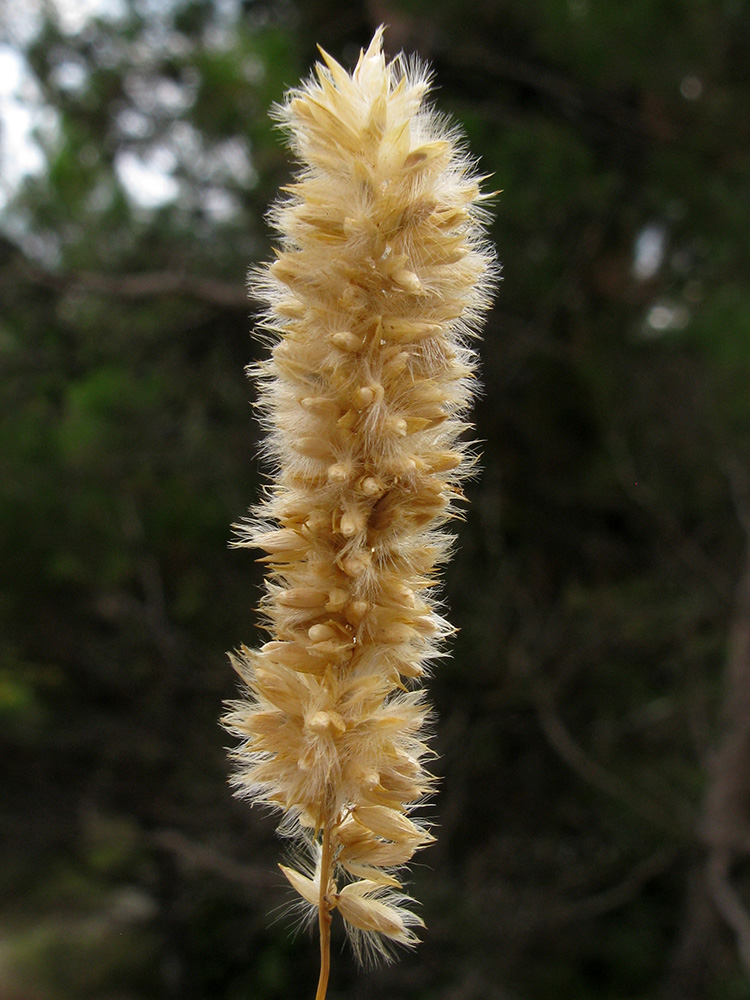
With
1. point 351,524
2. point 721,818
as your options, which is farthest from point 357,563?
point 721,818

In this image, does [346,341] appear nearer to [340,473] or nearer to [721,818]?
[340,473]

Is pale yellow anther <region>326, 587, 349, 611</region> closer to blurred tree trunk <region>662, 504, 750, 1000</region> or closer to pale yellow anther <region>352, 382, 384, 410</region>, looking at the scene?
pale yellow anther <region>352, 382, 384, 410</region>

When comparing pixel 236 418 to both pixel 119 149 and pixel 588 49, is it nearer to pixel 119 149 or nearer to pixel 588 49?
pixel 119 149

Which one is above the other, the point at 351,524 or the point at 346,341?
the point at 346,341

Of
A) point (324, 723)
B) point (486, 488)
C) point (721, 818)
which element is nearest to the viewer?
point (324, 723)

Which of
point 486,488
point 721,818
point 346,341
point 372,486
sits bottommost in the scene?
point 721,818

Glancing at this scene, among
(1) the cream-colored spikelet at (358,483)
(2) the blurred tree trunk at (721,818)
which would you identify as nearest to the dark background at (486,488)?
(2) the blurred tree trunk at (721,818)

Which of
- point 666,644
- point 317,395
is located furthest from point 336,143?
point 666,644
